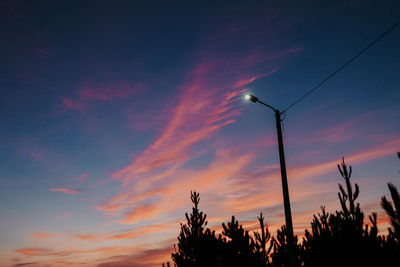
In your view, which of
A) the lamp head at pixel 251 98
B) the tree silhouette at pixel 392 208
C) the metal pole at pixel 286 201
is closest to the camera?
the metal pole at pixel 286 201

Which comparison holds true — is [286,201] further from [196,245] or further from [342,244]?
[196,245]

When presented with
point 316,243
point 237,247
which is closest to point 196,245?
point 237,247

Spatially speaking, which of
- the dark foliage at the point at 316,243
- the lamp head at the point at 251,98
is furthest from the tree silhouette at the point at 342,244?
the lamp head at the point at 251,98

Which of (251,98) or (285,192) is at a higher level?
(251,98)

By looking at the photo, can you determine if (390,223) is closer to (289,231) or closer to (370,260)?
(370,260)

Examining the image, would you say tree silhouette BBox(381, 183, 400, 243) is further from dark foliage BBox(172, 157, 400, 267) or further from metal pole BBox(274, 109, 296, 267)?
metal pole BBox(274, 109, 296, 267)

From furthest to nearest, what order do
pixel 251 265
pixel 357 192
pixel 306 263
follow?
pixel 357 192 < pixel 251 265 < pixel 306 263

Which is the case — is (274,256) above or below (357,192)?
below

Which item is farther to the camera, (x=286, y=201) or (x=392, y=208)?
(x=392, y=208)

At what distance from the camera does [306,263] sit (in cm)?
1151

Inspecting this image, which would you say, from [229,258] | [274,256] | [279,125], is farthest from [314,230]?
[229,258]

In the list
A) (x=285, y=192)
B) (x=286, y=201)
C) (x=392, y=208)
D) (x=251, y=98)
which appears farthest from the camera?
(x=392, y=208)

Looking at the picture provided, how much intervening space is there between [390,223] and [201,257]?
10850mm

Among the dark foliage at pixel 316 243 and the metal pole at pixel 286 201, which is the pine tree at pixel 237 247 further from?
the metal pole at pixel 286 201
